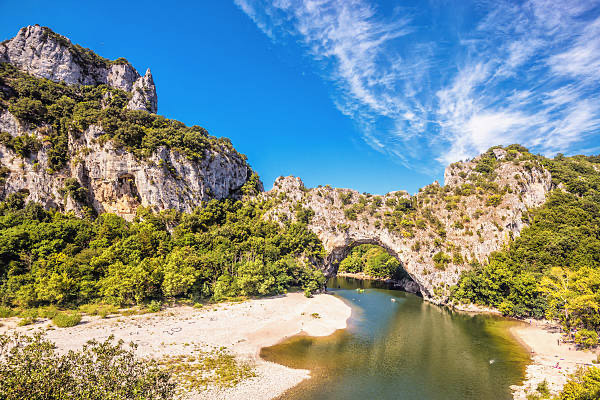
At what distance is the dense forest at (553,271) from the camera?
3572 cm

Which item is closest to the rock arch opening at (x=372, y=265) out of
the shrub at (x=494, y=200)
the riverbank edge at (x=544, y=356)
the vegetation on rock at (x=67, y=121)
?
the shrub at (x=494, y=200)

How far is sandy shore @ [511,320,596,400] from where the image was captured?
25.2 m

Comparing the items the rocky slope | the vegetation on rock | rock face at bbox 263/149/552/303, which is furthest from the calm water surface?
the vegetation on rock

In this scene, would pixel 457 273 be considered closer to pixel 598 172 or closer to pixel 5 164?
pixel 598 172

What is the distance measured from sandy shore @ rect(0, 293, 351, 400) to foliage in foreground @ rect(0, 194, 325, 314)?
17.2ft

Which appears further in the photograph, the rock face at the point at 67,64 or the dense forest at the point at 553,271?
the rock face at the point at 67,64

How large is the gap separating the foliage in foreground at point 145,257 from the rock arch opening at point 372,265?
859 cm

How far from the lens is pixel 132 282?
41.6 metres

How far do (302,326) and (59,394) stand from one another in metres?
34.5

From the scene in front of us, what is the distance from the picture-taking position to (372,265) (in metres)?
92.0

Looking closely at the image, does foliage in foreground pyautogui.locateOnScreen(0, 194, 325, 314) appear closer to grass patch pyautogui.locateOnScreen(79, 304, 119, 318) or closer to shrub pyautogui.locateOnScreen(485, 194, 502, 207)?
grass patch pyautogui.locateOnScreen(79, 304, 119, 318)

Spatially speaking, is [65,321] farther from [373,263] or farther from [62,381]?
[373,263]

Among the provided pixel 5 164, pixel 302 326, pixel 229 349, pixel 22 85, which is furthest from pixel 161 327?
pixel 22 85

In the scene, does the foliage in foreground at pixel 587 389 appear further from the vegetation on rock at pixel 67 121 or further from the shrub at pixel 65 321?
the vegetation on rock at pixel 67 121
